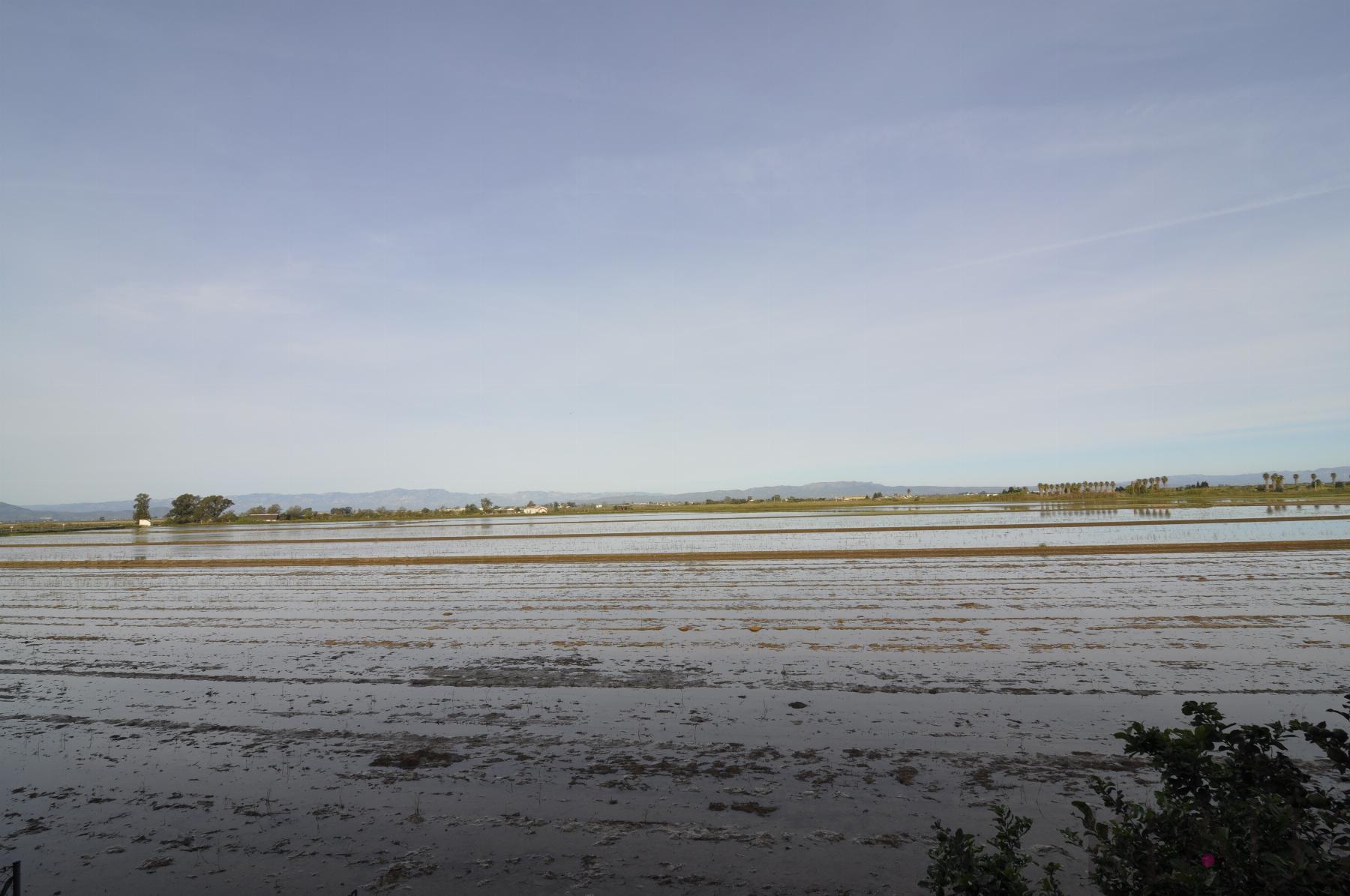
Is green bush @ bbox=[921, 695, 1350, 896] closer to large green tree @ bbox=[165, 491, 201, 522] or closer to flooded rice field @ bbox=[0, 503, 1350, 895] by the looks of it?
flooded rice field @ bbox=[0, 503, 1350, 895]

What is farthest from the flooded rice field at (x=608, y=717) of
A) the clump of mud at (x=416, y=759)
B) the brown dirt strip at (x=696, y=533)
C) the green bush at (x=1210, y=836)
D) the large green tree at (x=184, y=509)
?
the large green tree at (x=184, y=509)

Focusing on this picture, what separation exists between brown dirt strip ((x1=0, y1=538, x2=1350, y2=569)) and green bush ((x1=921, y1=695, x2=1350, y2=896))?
2346cm

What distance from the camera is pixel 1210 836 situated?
321cm

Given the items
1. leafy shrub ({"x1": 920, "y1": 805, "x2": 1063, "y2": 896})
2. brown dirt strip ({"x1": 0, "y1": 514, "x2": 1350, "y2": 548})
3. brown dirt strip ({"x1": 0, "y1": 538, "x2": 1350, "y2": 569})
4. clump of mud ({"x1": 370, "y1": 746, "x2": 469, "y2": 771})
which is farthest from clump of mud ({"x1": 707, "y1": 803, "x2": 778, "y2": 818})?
brown dirt strip ({"x1": 0, "y1": 514, "x2": 1350, "y2": 548})

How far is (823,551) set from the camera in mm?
29250

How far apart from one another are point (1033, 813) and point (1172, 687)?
4.93 meters

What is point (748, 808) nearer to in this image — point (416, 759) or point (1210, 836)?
point (416, 759)

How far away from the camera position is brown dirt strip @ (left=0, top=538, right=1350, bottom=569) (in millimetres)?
26391

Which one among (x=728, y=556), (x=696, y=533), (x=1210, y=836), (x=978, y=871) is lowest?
(x=696, y=533)

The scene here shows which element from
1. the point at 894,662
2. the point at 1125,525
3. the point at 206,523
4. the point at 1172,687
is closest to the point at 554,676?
the point at 894,662

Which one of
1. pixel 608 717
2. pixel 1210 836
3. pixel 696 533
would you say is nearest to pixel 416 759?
pixel 608 717

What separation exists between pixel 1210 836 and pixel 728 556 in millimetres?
25780

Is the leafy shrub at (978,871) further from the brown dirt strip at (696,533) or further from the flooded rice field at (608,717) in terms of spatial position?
the brown dirt strip at (696,533)

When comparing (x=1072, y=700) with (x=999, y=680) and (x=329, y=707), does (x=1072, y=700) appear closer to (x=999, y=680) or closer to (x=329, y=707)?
(x=999, y=680)
